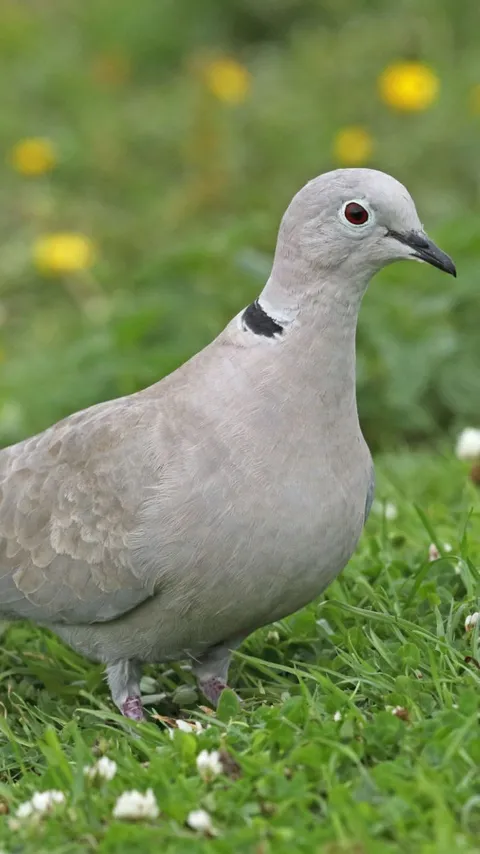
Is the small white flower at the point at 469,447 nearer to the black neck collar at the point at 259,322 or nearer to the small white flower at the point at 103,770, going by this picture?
the black neck collar at the point at 259,322

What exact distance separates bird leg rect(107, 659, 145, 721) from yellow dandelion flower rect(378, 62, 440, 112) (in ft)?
20.2

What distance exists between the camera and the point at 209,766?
329 centimetres

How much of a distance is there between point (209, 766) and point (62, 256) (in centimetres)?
545

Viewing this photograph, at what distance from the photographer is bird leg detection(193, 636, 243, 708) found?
417 cm

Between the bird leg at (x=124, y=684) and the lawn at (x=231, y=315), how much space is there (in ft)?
0.48

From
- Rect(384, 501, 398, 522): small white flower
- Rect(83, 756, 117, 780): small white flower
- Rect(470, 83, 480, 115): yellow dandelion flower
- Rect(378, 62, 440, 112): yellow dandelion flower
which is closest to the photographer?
Rect(83, 756, 117, 780): small white flower

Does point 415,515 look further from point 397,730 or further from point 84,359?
point 84,359

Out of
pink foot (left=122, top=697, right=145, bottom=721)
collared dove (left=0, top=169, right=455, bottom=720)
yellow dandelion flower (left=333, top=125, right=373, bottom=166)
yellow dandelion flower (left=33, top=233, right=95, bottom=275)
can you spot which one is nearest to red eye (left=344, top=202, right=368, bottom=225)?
collared dove (left=0, top=169, right=455, bottom=720)

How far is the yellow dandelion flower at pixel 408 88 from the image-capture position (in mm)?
9398

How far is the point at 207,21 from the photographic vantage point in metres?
12.3

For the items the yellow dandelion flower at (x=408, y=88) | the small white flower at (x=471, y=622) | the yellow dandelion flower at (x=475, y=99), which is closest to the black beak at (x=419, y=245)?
the small white flower at (x=471, y=622)

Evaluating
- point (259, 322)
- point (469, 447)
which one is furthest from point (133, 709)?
point (469, 447)

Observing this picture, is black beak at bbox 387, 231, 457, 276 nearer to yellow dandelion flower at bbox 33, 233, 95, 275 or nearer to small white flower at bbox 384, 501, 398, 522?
small white flower at bbox 384, 501, 398, 522

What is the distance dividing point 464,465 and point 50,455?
206 cm
